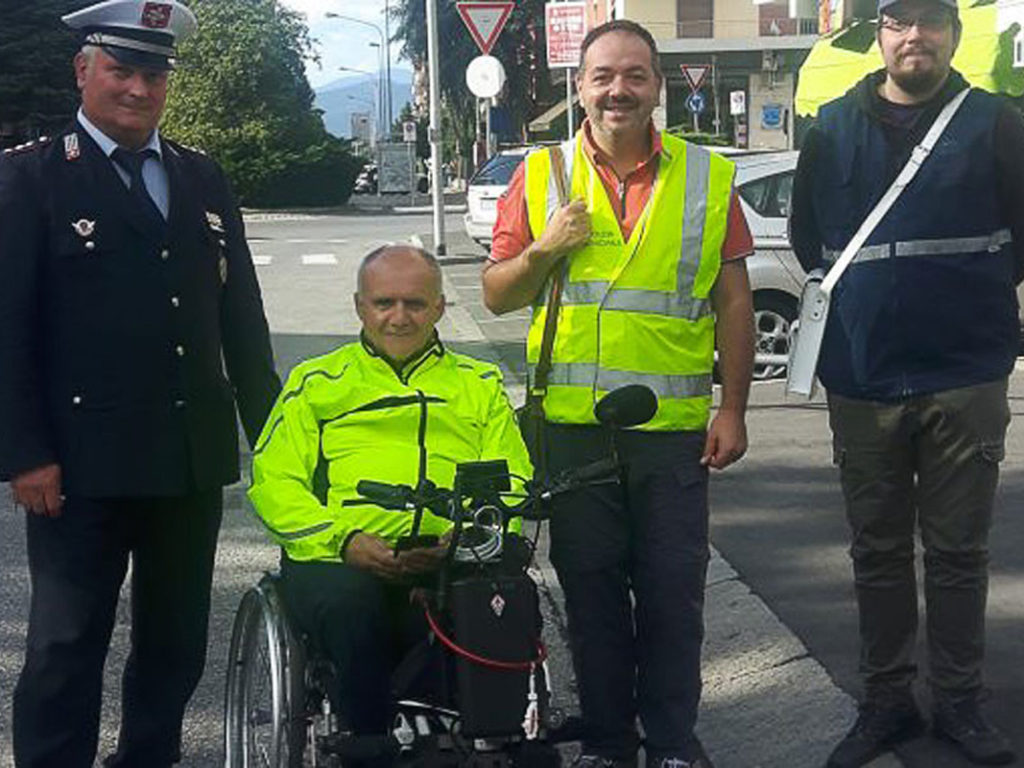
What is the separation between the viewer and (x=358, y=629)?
12.0 ft

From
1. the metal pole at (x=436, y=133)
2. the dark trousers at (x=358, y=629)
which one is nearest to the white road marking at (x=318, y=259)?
the metal pole at (x=436, y=133)

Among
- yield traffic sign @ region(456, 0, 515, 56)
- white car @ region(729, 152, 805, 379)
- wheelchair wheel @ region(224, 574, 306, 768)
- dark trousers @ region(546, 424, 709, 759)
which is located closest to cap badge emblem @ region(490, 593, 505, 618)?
wheelchair wheel @ region(224, 574, 306, 768)

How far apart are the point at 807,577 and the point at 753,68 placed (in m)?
53.8

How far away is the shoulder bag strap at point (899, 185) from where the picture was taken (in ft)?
13.8

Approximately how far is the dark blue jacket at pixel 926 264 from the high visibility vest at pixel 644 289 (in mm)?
436

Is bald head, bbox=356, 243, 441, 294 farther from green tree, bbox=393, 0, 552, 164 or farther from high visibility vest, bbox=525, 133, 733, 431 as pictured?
green tree, bbox=393, 0, 552, 164

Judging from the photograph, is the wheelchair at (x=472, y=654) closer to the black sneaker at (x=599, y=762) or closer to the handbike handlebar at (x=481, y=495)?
the handbike handlebar at (x=481, y=495)

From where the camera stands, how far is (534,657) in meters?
3.52

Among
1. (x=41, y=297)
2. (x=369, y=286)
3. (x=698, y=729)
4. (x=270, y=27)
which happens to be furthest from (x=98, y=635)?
(x=270, y=27)

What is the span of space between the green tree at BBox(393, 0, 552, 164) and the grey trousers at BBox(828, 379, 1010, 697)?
189ft

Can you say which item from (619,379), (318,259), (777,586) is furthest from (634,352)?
(318,259)

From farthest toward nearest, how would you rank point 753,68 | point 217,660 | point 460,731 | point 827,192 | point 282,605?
1. point 753,68
2. point 217,660
3. point 827,192
4. point 282,605
5. point 460,731

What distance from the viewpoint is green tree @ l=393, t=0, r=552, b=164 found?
6278 centimetres

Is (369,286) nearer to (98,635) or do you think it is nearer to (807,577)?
(98,635)
